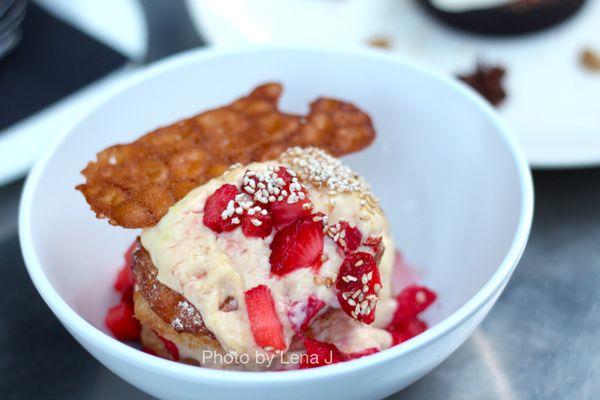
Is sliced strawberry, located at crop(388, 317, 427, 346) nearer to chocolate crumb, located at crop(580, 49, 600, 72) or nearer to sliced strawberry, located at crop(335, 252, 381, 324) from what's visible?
sliced strawberry, located at crop(335, 252, 381, 324)

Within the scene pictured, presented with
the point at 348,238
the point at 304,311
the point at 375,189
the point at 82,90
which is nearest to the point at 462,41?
the point at 375,189

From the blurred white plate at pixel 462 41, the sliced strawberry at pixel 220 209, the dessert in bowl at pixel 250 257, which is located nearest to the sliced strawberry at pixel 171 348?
the dessert in bowl at pixel 250 257

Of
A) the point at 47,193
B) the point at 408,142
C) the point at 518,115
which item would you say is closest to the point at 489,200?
the point at 408,142

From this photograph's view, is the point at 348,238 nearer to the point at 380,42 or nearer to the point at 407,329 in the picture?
the point at 407,329

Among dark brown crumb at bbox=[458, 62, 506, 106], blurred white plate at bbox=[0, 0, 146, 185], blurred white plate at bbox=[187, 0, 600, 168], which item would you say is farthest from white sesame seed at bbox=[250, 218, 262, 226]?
dark brown crumb at bbox=[458, 62, 506, 106]

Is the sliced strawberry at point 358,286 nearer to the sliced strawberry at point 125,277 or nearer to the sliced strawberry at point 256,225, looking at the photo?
the sliced strawberry at point 256,225

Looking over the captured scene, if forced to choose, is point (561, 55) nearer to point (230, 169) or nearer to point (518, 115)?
point (518, 115)
